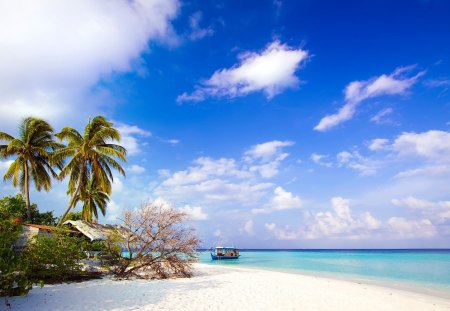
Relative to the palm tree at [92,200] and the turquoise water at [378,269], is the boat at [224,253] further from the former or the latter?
the palm tree at [92,200]

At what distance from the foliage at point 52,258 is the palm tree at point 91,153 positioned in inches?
485

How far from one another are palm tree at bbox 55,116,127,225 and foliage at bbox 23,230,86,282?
485 inches

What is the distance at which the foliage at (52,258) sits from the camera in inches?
484

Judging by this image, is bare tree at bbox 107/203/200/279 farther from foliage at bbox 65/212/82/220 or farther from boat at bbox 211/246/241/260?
boat at bbox 211/246/241/260

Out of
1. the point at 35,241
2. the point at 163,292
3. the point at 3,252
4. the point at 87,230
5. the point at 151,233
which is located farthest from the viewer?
the point at 87,230

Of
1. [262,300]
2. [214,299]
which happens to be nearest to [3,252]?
[214,299]

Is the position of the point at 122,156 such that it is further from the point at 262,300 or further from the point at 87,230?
the point at 262,300

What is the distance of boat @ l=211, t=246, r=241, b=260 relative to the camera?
4694 centimetres

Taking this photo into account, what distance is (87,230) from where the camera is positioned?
21750 mm

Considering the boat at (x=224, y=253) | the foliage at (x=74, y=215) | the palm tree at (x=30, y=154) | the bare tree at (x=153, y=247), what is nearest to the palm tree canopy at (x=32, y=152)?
the palm tree at (x=30, y=154)

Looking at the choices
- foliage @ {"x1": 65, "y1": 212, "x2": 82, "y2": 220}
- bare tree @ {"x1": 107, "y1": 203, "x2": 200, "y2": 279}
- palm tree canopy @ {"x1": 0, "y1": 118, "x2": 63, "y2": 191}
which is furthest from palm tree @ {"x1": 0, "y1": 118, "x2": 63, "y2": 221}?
bare tree @ {"x1": 107, "y1": 203, "x2": 200, "y2": 279}

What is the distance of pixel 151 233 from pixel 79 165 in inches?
534

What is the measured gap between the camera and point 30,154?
25.8 m

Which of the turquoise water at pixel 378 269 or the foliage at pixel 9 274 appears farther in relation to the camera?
the turquoise water at pixel 378 269
